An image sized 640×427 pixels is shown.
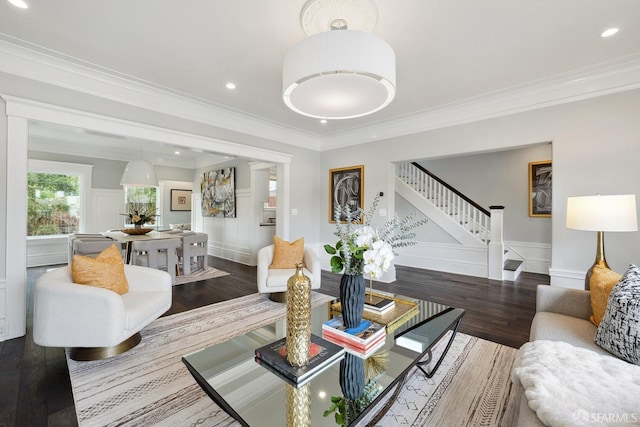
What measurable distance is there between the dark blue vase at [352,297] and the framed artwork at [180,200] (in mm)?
7804

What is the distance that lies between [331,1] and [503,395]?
2.83 meters

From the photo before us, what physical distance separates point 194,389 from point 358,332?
118cm

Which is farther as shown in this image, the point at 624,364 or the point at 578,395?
the point at 624,364

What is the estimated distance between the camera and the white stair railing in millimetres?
5312

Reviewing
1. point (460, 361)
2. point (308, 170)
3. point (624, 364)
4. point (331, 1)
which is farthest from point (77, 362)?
point (308, 170)

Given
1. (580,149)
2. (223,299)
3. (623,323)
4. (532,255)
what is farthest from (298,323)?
(532,255)

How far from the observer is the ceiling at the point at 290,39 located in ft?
6.66

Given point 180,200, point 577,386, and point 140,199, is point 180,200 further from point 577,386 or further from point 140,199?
point 577,386

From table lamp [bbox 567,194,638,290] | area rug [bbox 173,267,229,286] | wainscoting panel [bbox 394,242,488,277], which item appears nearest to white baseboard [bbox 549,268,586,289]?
table lamp [bbox 567,194,638,290]

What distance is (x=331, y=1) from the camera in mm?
1836

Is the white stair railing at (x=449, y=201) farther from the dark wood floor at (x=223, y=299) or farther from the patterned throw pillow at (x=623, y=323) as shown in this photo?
the patterned throw pillow at (x=623, y=323)

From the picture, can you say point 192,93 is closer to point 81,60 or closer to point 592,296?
point 81,60

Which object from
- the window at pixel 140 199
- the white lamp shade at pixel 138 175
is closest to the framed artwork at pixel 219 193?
the window at pixel 140 199

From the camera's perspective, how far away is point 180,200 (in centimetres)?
826
